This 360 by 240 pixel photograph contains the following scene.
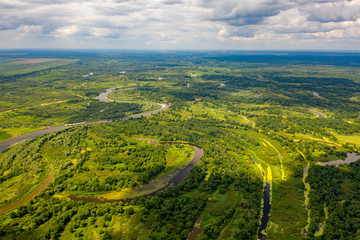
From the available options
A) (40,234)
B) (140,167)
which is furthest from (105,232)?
(140,167)

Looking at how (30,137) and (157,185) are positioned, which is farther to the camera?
(30,137)

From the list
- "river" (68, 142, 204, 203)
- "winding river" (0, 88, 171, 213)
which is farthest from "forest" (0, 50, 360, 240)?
"winding river" (0, 88, 171, 213)

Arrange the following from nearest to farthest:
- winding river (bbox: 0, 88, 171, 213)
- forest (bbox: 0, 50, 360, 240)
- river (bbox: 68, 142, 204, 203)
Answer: forest (bbox: 0, 50, 360, 240) < winding river (bbox: 0, 88, 171, 213) < river (bbox: 68, 142, 204, 203)

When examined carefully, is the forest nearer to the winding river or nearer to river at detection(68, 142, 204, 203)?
river at detection(68, 142, 204, 203)

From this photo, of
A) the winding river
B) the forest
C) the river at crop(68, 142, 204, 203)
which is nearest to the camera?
the forest

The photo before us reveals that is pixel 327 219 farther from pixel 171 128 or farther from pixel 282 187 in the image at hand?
pixel 171 128

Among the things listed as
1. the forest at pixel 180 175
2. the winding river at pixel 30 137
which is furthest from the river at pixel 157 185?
the winding river at pixel 30 137

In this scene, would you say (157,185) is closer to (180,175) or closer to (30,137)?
(180,175)

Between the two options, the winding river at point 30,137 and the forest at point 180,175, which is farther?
the winding river at point 30,137

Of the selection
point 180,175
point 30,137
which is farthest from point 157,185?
point 30,137

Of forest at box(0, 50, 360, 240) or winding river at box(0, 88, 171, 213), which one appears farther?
winding river at box(0, 88, 171, 213)

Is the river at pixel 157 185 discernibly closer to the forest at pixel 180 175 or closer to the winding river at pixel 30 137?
the forest at pixel 180 175
